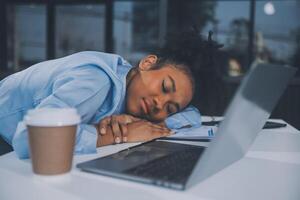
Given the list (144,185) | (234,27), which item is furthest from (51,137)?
(234,27)

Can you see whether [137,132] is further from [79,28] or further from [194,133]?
[79,28]

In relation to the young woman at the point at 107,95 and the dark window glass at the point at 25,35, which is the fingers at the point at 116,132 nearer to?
the young woman at the point at 107,95

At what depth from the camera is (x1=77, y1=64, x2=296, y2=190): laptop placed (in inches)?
24.9

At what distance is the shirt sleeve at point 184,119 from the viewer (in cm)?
141

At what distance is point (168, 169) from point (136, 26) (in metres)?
6.96

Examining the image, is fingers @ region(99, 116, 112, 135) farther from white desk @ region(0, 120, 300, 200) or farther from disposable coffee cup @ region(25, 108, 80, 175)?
disposable coffee cup @ region(25, 108, 80, 175)

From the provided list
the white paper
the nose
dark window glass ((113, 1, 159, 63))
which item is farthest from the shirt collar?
dark window glass ((113, 1, 159, 63))

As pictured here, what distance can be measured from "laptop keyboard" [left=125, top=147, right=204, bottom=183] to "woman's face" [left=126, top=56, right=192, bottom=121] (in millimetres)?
365

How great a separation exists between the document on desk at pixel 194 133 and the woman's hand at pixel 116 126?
0.15 m

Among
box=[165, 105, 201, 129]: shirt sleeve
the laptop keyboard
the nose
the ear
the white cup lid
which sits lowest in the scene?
box=[165, 105, 201, 129]: shirt sleeve

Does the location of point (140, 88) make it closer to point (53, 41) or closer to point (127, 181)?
point (127, 181)

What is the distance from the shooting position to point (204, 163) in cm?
66

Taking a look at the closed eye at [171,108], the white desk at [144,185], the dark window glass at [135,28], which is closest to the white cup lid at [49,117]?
the white desk at [144,185]

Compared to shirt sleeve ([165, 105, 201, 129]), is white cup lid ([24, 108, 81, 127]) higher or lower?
higher
